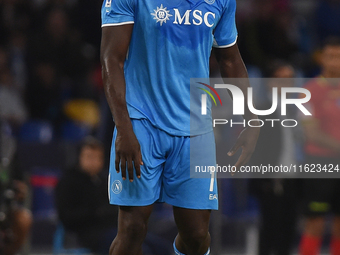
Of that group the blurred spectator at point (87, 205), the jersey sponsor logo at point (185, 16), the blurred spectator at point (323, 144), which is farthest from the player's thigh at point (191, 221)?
the blurred spectator at point (87, 205)

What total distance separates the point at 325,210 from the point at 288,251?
600mm

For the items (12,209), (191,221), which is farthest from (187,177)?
(12,209)

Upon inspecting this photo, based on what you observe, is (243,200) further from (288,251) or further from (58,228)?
(58,228)

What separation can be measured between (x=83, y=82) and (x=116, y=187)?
13.7 feet

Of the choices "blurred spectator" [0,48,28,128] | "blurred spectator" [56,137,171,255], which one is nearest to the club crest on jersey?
"blurred spectator" [56,137,171,255]

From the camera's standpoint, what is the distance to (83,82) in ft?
22.2

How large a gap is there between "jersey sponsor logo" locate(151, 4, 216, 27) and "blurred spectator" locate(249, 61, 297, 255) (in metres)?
2.27

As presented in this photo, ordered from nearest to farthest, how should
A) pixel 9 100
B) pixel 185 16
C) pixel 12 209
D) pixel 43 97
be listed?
pixel 185 16
pixel 12 209
pixel 9 100
pixel 43 97

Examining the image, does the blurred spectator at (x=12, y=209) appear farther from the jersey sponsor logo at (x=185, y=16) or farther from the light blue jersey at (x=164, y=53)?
the jersey sponsor logo at (x=185, y=16)

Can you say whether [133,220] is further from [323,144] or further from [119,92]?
[323,144]

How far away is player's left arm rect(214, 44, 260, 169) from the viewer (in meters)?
3.10

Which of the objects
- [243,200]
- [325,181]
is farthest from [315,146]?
[243,200]

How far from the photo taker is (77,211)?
5.03 m

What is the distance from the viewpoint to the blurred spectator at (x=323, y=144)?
469 cm
